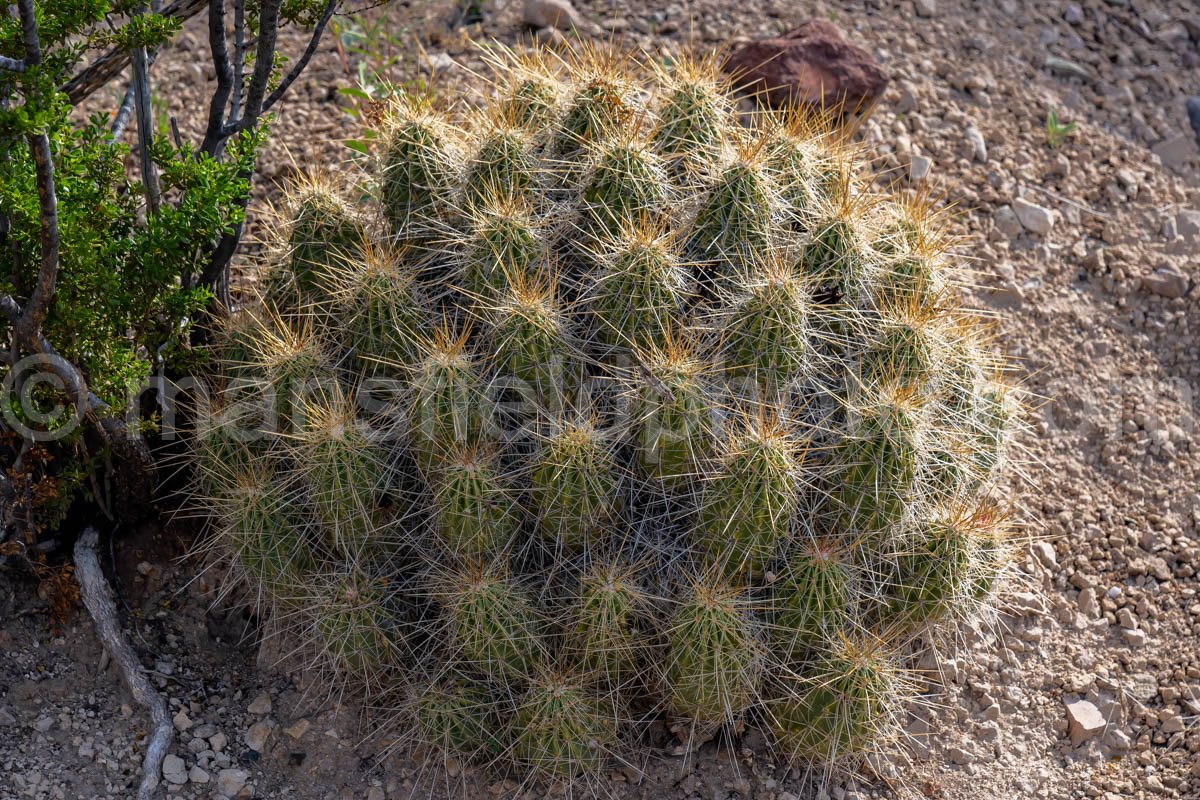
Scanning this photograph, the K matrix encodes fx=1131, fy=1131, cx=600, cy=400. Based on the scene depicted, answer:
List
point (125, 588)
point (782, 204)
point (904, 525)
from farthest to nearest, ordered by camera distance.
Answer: point (125, 588), point (782, 204), point (904, 525)

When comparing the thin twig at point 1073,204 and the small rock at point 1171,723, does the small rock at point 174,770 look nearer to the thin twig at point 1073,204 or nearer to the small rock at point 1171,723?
the small rock at point 1171,723

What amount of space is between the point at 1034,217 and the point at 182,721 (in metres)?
3.97

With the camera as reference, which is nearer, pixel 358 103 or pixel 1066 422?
pixel 1066 422

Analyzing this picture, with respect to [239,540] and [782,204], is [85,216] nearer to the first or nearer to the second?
[239,540]

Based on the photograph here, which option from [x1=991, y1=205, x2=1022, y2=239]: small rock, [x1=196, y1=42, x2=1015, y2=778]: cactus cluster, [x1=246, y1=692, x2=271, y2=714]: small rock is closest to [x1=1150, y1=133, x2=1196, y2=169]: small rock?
[x1=991, y1=205, x2=1022, y2=239]: small rock

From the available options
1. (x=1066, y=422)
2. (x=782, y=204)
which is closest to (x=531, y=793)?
(x=782, y=204)

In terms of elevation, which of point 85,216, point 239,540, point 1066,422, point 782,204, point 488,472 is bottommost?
point 1066,422

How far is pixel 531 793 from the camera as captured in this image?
3.27 meters

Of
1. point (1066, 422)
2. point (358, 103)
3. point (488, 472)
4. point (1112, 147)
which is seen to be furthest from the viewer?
point (1112, 147)

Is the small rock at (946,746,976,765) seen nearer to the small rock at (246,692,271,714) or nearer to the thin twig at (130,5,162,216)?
the small rock at (246,692,271,714)

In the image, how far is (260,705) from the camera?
3.47 meters

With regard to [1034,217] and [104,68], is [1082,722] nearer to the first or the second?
[1034,217]

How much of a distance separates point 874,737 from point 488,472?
137 cm

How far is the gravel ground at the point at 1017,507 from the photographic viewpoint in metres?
3.36
